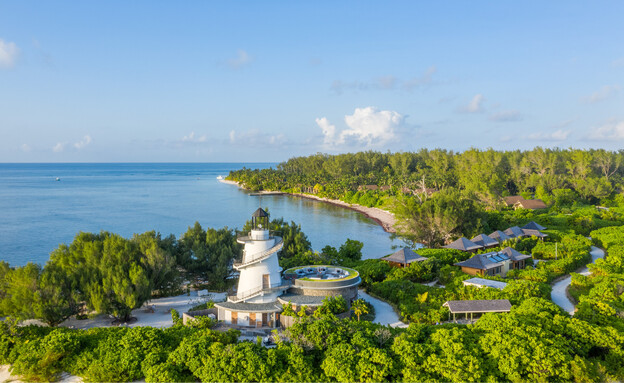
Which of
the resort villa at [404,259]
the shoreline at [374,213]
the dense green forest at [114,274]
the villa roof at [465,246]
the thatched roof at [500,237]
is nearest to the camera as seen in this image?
the dense green forest at [114,274]

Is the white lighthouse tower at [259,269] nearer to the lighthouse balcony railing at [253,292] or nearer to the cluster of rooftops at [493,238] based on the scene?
the lighthouse balcony railing at [253,292]

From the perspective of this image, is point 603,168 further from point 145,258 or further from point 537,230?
point 145,258

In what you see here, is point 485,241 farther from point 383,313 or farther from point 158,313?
point 158,313

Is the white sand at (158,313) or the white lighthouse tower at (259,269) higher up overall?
the white lighthouse tower at (259,269)

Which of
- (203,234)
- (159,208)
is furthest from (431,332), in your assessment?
(159,208)

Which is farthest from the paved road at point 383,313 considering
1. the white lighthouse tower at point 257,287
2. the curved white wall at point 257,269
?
the curved white wall at point 257,269

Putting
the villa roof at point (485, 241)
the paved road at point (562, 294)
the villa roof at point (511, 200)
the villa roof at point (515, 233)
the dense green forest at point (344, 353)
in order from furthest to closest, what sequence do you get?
the villa roof at point (511, 200)
the villa roof at point (515, 233)
the villa roof at point (485, 241)
the paved road at point (562, 294)
the dense green forest at point (344, 353)
